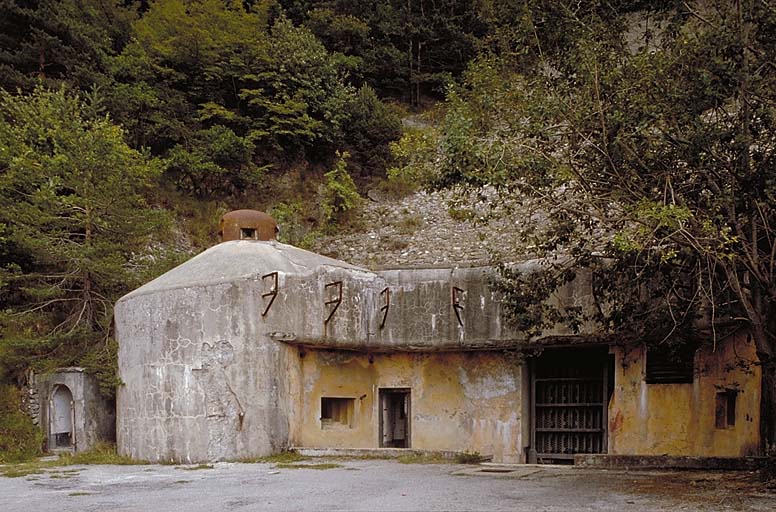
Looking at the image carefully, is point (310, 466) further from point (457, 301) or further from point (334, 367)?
point (457, 301)

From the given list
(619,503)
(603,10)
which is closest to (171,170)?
(603,10)

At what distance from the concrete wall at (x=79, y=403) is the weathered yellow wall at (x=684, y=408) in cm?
993

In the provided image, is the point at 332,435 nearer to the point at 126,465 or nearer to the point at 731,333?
the point at 126,465

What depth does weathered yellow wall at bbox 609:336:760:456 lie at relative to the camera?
1142 cm

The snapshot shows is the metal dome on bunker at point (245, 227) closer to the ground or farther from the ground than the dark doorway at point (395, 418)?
farther from the ground

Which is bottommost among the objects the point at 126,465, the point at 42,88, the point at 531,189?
the point at 126,465

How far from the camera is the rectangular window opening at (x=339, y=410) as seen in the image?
1420 cm

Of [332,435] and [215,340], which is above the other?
[215,340]

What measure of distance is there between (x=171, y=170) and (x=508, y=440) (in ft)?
45.8

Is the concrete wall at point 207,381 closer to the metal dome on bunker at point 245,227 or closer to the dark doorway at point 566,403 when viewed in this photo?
the metal dome on bunker at point 245,227

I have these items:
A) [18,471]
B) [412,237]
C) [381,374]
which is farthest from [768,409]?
[412,237]

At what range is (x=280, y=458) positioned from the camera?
1223cm

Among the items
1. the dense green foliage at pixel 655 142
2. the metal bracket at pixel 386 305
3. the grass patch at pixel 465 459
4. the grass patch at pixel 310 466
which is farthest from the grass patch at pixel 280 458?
the dense green foliage at pixel 655 142

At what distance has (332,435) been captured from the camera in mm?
13836
